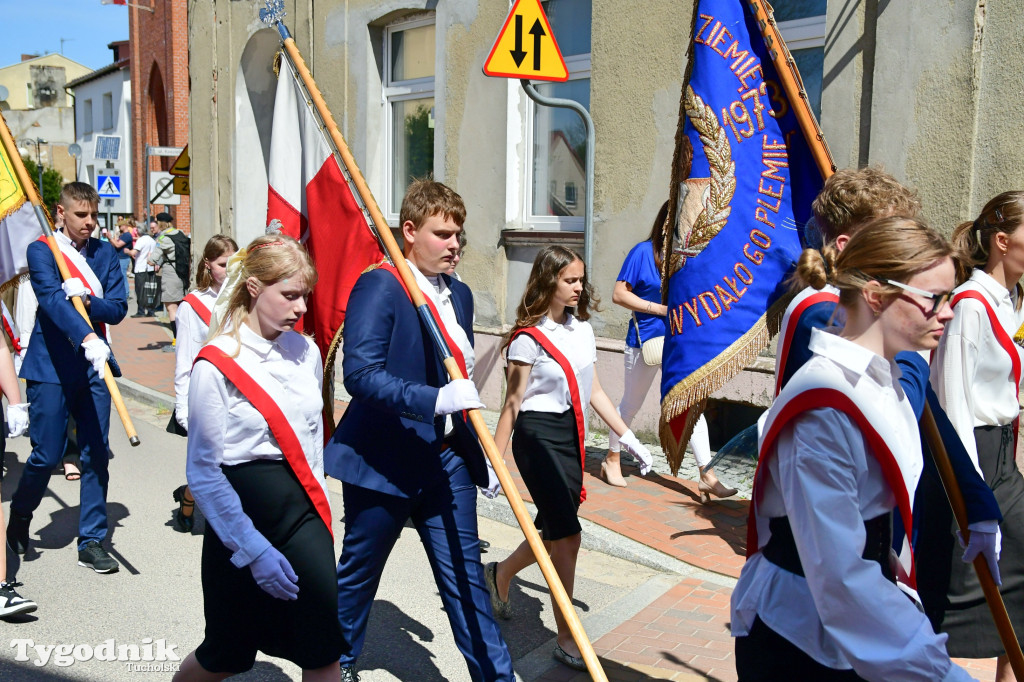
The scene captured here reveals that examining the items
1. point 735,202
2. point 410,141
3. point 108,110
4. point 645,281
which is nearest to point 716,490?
point 645,281

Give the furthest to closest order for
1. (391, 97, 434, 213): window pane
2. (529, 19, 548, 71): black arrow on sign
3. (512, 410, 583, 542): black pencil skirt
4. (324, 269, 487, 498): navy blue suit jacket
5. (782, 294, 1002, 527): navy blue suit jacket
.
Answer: (391, 97, 434, 213): window pane → (529, 19, 548, 71): black arrow on sign → (512, 410, 583, 542): black pencil skirt → (324, 269, 487, 498): navy blue suit jacket → (782, 294, 1002, 527): navy blue suit jacket

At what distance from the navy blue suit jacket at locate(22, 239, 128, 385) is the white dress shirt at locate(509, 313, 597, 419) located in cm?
255

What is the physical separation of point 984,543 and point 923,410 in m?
0.42

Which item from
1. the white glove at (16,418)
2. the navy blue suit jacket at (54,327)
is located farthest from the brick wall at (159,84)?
the white glove at (16,418)

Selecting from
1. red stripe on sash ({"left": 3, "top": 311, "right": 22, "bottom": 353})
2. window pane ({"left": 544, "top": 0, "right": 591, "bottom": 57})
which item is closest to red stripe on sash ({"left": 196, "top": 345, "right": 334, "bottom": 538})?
red stripe on sash ({"left": 3, "top": 311, "right": 22, "bottom": 353})

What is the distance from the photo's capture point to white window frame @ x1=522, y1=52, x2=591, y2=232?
30.3ft

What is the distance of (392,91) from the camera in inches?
450

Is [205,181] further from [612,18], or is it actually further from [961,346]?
[961,346]

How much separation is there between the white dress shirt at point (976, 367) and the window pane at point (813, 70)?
13.7ft

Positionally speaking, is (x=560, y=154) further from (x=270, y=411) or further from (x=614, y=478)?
(x=270, y=411)

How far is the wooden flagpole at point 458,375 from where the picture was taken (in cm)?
278

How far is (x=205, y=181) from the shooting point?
14750 millimetres

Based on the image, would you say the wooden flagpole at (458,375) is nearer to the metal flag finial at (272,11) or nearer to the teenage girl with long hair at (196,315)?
the metal flag finial at (272,11)

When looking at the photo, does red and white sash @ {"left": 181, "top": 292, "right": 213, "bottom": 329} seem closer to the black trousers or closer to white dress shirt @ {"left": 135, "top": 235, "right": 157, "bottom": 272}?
the black trousers
